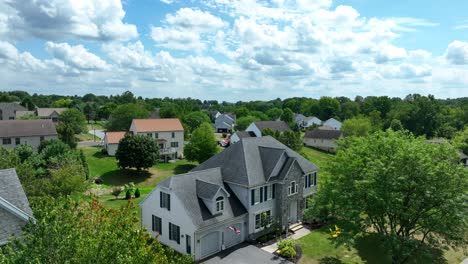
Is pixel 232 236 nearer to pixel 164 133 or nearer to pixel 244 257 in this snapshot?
pixel 244 257

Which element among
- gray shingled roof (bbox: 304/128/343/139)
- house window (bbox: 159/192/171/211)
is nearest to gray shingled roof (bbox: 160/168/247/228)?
house window (bbox: 159/192/171/211)

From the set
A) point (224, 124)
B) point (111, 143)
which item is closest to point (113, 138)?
point (111, 143)

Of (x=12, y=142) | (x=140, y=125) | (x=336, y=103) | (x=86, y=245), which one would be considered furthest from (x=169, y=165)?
(x=336, y=103)

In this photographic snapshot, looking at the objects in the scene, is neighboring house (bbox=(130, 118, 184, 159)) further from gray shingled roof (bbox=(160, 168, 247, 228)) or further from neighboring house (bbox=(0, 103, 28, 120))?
neighboring house (bbox=(0, 103, 28, 120))

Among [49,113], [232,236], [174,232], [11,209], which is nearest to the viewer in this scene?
[11,209]

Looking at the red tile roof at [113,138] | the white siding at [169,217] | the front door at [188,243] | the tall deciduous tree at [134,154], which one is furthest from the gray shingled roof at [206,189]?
the red tile roof at [113,138]
